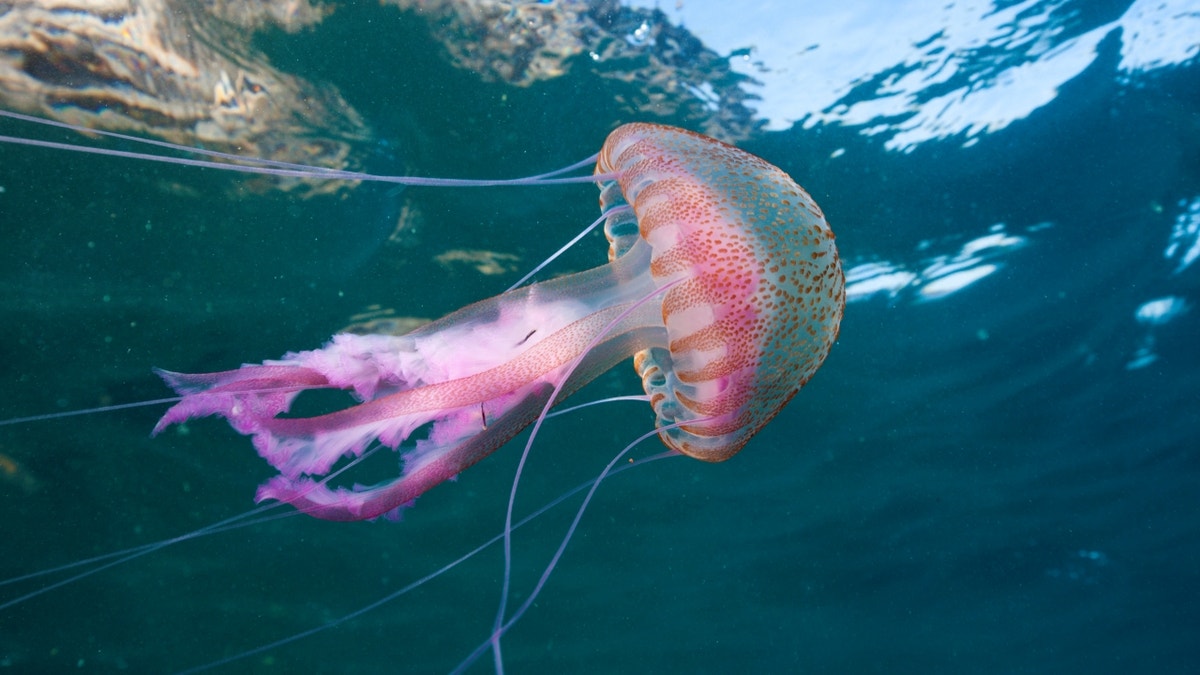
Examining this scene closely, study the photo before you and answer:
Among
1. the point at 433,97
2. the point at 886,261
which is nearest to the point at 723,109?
the point at 433,97

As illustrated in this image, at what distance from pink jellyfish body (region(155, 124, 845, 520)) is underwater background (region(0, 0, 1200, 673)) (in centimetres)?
236

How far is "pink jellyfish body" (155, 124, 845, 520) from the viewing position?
211 centimetres

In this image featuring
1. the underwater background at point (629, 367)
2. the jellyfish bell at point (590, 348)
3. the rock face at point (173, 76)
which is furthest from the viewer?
the underwater background at point (629, 367)

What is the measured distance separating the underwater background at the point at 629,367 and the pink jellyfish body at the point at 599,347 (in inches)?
92.8

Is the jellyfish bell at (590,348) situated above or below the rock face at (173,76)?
below

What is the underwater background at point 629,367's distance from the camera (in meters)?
4.63

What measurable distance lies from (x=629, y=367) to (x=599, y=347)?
5205 mm

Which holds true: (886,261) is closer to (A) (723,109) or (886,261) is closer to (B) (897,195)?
(B) (897,195)

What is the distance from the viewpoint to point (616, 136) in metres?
2.67

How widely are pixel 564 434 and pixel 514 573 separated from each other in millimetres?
6242

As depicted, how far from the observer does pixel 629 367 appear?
7.63 meters

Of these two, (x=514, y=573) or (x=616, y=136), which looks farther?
(x=514, y=573)

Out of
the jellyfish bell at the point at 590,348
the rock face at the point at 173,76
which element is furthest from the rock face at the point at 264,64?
the jellyfish bell at the point at 590,348

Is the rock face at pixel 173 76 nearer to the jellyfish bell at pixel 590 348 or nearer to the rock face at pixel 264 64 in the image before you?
the rock face at pixel 264 64
